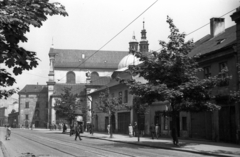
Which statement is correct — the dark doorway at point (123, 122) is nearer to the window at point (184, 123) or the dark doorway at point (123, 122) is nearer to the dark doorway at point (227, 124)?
the window at point (184, 123)

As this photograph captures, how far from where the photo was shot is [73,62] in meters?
93.8

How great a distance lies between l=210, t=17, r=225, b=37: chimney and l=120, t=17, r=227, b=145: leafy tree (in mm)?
13395

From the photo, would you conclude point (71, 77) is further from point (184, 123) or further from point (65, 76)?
point (184, 123)

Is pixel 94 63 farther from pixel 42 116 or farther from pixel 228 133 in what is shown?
pixel 228 133

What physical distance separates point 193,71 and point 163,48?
247 cm

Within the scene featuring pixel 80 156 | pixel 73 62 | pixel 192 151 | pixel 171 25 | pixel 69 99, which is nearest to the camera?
pixel 80 156

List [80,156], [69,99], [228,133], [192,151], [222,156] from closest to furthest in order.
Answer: [80,156]
[222,156]
[192,151]
[228,133]
[69,99]

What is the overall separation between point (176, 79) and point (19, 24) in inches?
684

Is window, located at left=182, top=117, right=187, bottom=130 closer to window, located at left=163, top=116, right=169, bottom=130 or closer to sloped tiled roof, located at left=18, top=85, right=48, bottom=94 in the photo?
window, located at left=163, top=116, right=169, bottom=130

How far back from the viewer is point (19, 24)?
618 cm

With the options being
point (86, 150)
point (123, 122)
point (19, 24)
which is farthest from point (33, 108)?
point (19, 24)

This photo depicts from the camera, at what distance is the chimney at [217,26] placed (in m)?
35.2

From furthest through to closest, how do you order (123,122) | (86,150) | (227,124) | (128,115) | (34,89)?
(34,89) → (123,122) → (128,115) → (227,124) → (86,150)

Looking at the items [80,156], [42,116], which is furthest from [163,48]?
[42,116]
